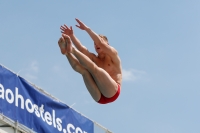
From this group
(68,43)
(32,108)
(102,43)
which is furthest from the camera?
(32,108)

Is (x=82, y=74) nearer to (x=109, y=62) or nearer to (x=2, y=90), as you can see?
(x=109, y=62)

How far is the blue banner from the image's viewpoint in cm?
1550

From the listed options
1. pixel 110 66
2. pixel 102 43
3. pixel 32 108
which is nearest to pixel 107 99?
pixel 110 66

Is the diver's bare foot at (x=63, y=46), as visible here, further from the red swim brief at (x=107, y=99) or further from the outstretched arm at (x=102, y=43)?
the red swim brief at (x=107, y=99)

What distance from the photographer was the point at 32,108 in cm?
1623

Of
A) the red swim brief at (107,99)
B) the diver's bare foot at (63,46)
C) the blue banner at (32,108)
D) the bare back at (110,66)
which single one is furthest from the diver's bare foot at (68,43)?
the blue banner at (32,108)

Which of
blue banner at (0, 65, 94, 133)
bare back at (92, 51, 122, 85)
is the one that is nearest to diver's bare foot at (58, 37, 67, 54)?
bare back at (92, 51, 122, 85)

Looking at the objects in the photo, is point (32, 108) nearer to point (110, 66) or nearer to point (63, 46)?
point (110, 66)

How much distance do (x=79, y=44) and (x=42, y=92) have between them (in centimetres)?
634

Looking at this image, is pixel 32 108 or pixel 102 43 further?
pixel 32 108

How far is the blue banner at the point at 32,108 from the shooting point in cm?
1550

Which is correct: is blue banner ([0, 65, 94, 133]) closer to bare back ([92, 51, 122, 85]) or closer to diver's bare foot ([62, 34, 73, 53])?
bare back ([92, 51, 122, 85])

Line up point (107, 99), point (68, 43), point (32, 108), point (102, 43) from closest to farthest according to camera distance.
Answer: point (68, 43)
point (102, 43)
point (107, 99)
point (32, 108)

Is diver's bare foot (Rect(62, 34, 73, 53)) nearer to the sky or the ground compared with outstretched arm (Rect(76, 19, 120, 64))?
nearer to the ground
